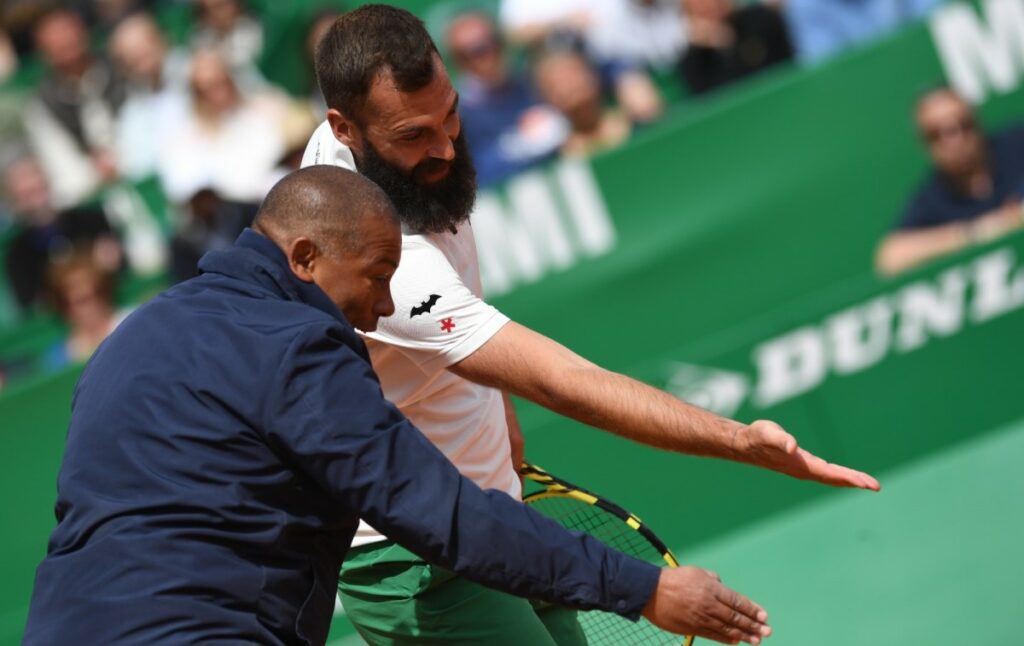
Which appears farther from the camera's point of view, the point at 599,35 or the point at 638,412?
the point at 599,35

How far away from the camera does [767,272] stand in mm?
6164

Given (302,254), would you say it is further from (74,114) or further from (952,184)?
(74,114)

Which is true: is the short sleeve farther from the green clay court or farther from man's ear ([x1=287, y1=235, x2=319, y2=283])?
the green clay court

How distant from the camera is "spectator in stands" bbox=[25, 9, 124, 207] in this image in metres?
7.82

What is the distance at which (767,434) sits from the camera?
9.05 feet

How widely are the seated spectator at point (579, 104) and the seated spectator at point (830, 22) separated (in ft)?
3.00

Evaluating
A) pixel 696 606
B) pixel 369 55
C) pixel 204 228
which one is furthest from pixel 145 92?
pixel 696 606

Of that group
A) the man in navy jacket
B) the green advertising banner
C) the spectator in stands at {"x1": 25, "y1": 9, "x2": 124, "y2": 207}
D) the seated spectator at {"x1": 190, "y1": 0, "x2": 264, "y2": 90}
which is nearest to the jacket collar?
the man in navy jacket

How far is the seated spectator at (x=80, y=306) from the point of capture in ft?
22.0

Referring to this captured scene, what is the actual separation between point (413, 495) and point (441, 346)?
0.72 metres

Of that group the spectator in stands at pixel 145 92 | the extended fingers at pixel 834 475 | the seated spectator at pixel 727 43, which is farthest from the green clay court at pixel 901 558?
the spectator in stands at pixel 145 92

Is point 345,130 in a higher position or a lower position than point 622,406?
higher

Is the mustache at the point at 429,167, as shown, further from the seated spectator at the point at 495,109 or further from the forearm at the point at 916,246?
the forearm at the point at 916,246

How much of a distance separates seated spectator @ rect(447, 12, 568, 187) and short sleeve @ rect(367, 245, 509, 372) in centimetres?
327
